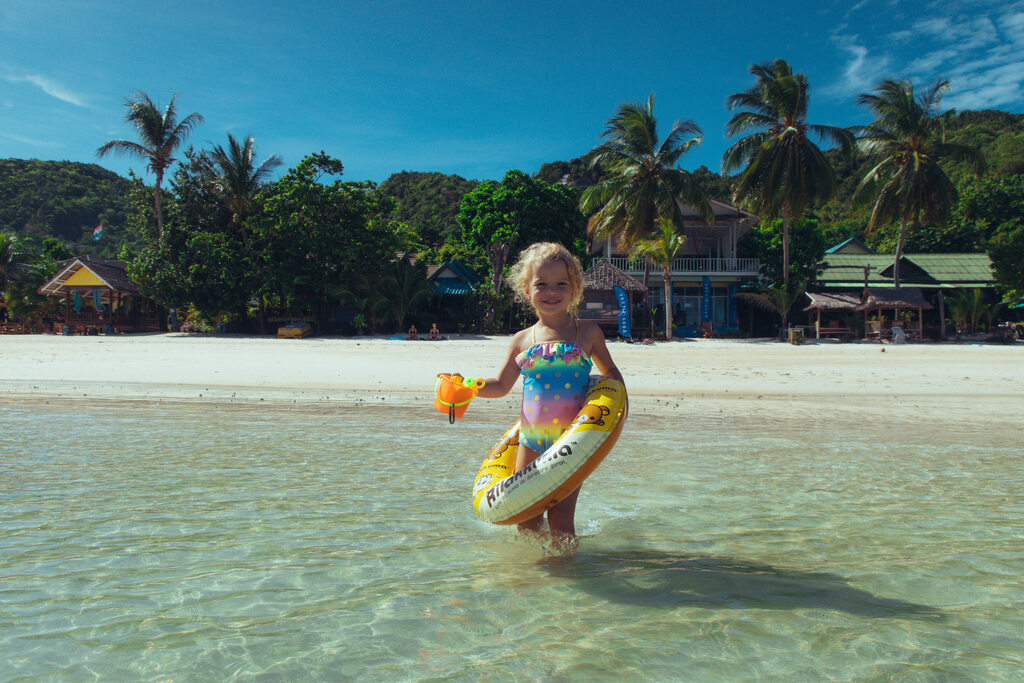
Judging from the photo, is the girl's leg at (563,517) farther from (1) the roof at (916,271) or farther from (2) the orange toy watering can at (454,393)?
(1) the roof at (916,271)

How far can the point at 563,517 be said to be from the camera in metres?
3.24

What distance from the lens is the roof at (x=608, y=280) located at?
25781 millimetres

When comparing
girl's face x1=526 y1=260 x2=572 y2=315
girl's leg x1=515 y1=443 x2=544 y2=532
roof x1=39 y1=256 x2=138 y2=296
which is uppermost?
roof x1=39 y1=256 x2=138 y2=296

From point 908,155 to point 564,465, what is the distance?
30439mm

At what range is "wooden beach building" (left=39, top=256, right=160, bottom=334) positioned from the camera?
1173 inches

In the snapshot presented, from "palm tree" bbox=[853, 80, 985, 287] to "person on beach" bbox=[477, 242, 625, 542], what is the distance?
94.1 ft

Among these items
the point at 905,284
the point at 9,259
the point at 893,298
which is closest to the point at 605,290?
the point at 893,298

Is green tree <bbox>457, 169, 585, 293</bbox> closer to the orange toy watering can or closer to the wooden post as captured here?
the wooden post

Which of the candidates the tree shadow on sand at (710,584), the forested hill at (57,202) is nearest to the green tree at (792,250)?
the tree shadow on sand at (710,584)

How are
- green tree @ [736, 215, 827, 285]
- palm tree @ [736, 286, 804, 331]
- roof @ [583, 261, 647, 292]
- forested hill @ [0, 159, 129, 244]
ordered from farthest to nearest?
forested hill @ [0, 159, 129, 244]
green tree @ [736, 215, 827, 285]
palm tree @ [736, 286, 804, 331]
roof @ [583, 261, 647, 292]

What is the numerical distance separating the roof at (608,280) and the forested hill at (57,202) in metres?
52.3

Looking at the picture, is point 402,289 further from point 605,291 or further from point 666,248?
point 666,248

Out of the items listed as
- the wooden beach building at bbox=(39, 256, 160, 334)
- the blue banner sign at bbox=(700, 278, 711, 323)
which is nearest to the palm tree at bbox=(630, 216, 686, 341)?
the blue banner sign at bbox=(700, 278, 711, 323)

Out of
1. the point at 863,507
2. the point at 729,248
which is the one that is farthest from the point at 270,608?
the point at 729,248
